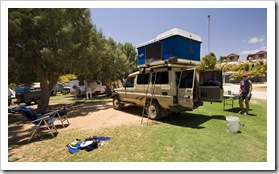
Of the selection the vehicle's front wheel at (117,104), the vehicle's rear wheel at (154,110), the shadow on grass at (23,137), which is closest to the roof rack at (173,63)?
the vehicle's rear wheel at (154,110)

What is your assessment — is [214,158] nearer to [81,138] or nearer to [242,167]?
[242,167]

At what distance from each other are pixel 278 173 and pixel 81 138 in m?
4.92

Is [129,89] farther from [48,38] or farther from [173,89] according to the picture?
[48,38]

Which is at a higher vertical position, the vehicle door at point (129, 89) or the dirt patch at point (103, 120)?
the vehicle door at point (129, 89)

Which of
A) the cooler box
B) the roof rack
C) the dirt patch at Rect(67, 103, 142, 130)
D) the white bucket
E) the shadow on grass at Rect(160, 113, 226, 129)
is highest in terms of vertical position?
the cooler box

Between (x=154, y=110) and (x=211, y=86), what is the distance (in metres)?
2.53

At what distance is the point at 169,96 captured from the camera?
5391 millimetres

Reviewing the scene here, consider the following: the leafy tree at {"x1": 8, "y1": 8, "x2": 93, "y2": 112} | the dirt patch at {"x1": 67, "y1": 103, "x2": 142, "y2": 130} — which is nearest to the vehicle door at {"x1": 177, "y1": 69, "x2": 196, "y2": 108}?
the dirt patch at {"x1": 67, "y1": 103, "x2": 142, "y2": 130}

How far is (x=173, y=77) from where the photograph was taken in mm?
5348

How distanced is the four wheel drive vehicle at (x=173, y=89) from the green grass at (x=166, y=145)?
80 centimetres

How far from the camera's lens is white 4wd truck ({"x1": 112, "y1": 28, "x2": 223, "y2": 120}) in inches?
205

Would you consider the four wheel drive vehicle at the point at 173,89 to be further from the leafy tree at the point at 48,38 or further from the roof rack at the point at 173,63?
the leafy tree at the point at 48,38

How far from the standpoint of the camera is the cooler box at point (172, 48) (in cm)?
521

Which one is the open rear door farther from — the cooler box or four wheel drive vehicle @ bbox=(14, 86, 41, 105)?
four wheel drive vehicle @ bbox=(14, 86, 41, 105)
